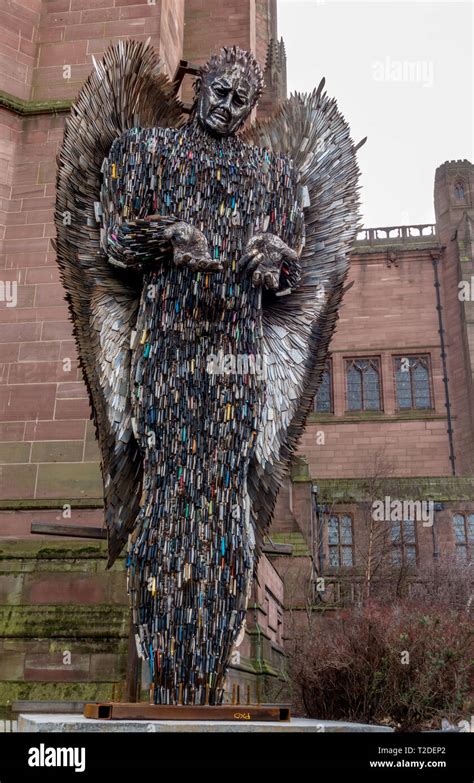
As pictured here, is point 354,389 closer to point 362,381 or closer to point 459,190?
point 362,381

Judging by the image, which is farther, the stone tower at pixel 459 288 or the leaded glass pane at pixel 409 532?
the stone tower at pixel 459 288

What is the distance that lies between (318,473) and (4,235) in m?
21.6

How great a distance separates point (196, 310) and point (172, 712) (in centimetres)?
200

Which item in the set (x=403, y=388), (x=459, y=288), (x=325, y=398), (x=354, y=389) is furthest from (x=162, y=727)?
(x=459, y=288)

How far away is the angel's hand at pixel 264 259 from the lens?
162 inches

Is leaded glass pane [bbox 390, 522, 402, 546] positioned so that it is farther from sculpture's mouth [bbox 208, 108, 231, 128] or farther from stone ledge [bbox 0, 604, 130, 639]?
sculpture's mouth [bbox 208, 108, 231, 128]

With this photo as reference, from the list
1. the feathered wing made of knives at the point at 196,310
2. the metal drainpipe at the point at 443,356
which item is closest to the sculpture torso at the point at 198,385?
the feathered wing made of knives at the point at 196,310

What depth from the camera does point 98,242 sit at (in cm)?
439

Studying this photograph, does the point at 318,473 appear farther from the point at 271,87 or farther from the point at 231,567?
the point at 231,567

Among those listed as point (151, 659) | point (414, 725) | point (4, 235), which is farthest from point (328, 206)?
point (414, 725)

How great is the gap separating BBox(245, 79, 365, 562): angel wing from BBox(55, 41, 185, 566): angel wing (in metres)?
0.79

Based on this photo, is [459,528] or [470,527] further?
[459,528]

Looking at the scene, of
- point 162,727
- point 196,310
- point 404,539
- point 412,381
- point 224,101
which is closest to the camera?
point 162,727

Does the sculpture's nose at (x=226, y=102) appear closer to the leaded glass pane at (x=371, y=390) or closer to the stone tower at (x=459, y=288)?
the stone tower at (x=459, y=288)
